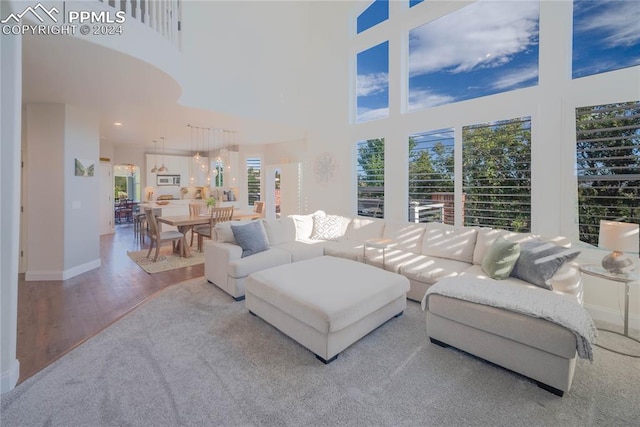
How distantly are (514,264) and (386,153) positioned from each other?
2931 millimetres

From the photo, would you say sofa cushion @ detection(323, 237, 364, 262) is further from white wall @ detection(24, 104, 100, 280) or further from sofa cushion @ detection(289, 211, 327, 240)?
white wall @ detection(24, 104, 100, 280)

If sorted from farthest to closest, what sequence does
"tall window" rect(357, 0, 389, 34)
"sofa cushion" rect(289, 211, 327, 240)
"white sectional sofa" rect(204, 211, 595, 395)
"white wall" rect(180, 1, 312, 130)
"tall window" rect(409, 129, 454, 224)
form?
1. "tall window" rect(357, 0, 389, 34)
2. "sofa cushion" rect(289, 211, 327, 240)
3. "white wall" rect(180, 1, 312, 130)
4. "tall window" rect(409, 129, 454, 224)
5. "white sectional sofa" rect(204, 211, 595, 395)

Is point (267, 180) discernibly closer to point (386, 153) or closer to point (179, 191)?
point (179, 191)

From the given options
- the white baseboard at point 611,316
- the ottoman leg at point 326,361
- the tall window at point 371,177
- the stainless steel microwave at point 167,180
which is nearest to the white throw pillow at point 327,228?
the tall window at point 371,177

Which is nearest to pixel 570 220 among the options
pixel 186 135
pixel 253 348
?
pixel 253 348

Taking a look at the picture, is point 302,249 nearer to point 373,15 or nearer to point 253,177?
point 373,15

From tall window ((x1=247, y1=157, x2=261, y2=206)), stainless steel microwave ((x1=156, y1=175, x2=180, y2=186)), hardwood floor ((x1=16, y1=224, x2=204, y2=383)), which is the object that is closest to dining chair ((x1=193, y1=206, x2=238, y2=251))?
hardwood floor ((x1=16, y1=224, x2=204, y2=383))

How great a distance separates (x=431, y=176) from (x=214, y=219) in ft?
13.7

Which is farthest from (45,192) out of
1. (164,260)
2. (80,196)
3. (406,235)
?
(406,235)

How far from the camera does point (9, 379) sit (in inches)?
76.3

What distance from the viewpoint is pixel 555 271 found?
8.96ft

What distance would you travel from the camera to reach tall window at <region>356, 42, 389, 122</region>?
5469 mm

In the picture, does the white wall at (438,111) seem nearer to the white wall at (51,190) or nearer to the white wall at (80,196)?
the white wall at (80,196)

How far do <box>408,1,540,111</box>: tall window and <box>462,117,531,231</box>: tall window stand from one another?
573 mm
